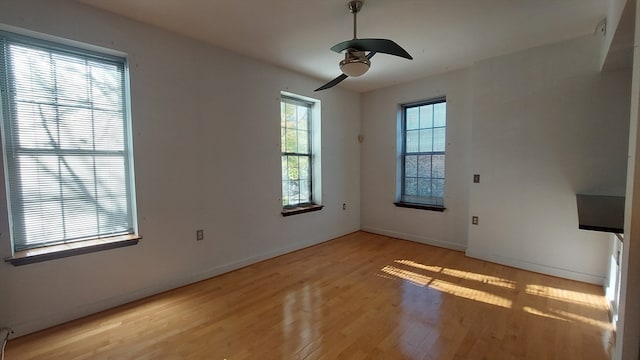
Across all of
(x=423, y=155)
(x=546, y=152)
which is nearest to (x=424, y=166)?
(x=423, y=155)

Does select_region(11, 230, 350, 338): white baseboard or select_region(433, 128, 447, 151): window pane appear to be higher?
select_region(433, 128, 447, 151): window pane

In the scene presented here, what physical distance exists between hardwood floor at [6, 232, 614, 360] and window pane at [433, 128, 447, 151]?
1852 mm

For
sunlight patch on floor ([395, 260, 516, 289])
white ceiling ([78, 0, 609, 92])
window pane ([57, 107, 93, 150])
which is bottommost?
sunlight patch on floor ([395, 260, 516, 289])

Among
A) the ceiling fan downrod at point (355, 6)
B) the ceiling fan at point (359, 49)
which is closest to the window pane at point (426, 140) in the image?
the ceiling fan at point (359, 49)

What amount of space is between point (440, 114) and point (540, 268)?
240 cm

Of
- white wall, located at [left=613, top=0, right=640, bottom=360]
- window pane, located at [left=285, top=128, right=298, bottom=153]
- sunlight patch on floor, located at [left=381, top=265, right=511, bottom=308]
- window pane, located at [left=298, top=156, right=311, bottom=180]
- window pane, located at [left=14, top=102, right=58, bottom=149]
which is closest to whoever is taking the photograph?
white wall, located at [left=613, top=0, right=640, bottom=360]

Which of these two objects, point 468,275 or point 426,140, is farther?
point 426,140

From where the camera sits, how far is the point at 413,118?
4.69m

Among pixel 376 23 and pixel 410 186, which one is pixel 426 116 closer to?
pixel 410 186

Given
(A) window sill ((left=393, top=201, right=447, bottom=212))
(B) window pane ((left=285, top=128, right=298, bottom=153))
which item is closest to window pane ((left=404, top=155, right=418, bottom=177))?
(A) window sill ((left=393, top=201, right=447, bottom=212))

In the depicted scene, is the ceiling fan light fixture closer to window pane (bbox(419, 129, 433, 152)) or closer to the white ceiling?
the white ceiling

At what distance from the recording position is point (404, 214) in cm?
476

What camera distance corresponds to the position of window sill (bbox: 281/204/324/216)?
13.2 ft

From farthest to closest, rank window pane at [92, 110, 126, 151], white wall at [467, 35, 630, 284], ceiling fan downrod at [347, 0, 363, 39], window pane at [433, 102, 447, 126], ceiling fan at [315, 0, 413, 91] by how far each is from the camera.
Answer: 1. window pane at [433, 102, 447, 126]
2. white wall at [467, 35, 630, 284]
3. window pane at [92, 110, 126, 151]
4. ceiling fan downrod at [347, 0, 363, 39]
5. ceiling fan at [315, 0, 413, 91]
